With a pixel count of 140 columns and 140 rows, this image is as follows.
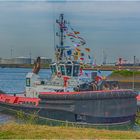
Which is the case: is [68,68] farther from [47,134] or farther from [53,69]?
[47,134]

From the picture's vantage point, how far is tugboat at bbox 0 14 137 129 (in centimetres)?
2370

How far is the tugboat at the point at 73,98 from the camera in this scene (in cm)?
2370

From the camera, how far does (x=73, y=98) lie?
929 inches

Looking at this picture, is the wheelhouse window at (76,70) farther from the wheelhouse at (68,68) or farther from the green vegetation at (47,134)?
the green vegetation at (47,134)

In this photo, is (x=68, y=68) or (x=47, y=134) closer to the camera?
(x=47, y=134)

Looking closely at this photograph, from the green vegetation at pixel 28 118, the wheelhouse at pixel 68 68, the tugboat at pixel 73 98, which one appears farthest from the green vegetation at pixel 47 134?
the wheelhouse at pixel 68 68

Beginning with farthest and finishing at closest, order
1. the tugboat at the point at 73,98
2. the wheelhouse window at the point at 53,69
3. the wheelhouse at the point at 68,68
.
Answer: the wheelhouse window at the point at 53,69 < the wheelhouse at the point at 68,68 < the tugboat at the point at 73,98

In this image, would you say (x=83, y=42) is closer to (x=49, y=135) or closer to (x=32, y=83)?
(x=32, y=83)

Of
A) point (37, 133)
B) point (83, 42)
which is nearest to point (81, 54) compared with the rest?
point (83, 42)

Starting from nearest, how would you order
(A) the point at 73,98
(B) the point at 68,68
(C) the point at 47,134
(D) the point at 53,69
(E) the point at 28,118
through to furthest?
(C) the point at 47,134, (E) the point at 28,118, (A) the point at 73,98, (B) the point at 68,68, (D) the point at 53,69

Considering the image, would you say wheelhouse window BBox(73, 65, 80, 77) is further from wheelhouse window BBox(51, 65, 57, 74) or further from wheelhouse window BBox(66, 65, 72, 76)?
wheelhouse window BBox(51, 65, 57, 74)

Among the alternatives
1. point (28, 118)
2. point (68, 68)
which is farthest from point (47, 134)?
point (68, 68)

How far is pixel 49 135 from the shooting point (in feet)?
40.0

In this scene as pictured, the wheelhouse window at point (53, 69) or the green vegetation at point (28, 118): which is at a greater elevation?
the wheelhouse window at point (53, 69)
